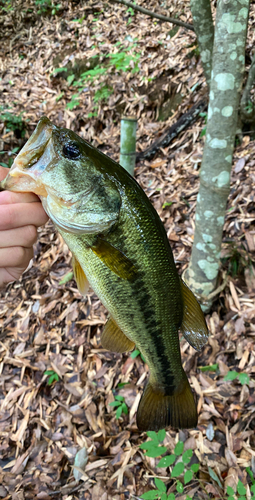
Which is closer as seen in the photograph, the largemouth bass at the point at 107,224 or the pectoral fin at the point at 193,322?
the largemouth bass at the point at 107,224

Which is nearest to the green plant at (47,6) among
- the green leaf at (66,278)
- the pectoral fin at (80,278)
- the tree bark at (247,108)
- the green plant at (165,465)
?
the tree bark at (247,108)

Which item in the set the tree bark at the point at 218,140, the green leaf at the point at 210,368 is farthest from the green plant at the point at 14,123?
the green leaf at the point at 210,368

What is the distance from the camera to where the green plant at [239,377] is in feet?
8.10

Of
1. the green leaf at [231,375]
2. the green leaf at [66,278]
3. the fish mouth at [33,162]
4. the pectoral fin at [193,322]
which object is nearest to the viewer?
the fish mouth at [33,162]

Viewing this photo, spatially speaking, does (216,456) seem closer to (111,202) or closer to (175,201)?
(111,202)

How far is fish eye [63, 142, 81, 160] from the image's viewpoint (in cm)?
132

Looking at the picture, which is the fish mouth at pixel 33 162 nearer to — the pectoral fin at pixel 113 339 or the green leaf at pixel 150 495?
the pectoral fin at pixel 113 339

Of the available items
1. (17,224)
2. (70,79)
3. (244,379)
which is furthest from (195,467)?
(70,79)

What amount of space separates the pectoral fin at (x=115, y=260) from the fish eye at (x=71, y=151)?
1.24 feet

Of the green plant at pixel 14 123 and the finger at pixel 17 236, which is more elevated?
the green plant at pixel 14 123

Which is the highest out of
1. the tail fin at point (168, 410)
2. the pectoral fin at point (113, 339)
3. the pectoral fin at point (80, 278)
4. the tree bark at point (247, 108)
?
the tree bark at point (247, 108)

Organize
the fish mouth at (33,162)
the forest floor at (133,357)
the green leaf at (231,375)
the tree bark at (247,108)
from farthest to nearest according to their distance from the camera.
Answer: the tree bark at (247,108) → the green leaf at (231,375) → the forest floor at (133,357) → the fish mouth at (33,162)

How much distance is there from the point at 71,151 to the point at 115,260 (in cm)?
→ 52

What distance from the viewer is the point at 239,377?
251cm
